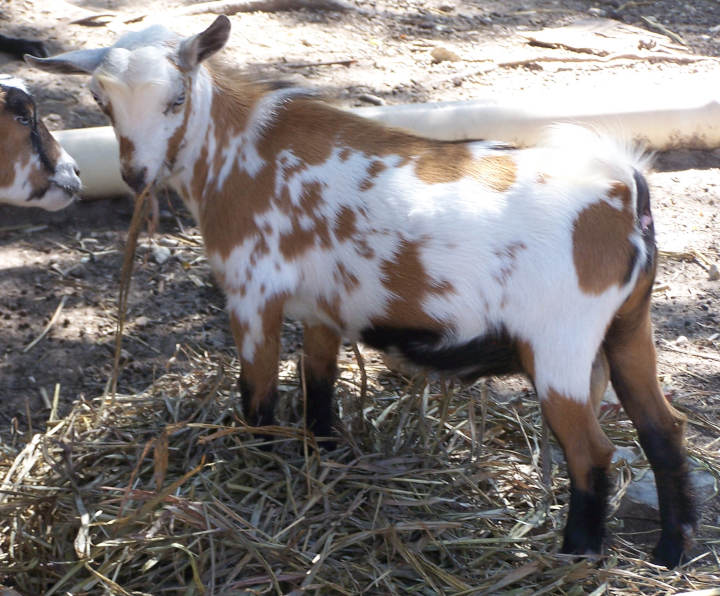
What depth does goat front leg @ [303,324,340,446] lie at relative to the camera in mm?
3734

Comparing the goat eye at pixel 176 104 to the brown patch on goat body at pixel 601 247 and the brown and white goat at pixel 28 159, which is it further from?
the brown patch on goat body at pixel 601 247

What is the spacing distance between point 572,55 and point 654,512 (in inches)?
174

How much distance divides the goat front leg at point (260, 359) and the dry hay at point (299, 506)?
111 millimetres

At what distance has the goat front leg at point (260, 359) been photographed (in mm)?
3328

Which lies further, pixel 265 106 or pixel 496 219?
pixel 265 106

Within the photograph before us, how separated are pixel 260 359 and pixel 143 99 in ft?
3.20

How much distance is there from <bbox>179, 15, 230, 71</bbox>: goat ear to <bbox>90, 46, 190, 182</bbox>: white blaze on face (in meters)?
0.05

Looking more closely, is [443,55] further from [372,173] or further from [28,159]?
[372,173]

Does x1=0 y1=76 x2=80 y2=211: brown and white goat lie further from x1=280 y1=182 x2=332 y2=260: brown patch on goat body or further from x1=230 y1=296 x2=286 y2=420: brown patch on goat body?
x1=280 y1=182 x2=332 y2=260: brown patch on goat body

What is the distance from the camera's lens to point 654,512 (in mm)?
3596

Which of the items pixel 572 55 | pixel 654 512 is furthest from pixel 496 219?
pixel 572 55

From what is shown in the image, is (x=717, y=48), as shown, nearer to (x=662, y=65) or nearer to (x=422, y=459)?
(x=662, y=65)

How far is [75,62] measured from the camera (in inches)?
133

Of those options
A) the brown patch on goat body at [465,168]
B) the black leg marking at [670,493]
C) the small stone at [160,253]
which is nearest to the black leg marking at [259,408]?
the brown patch on goat body at [465,168]
